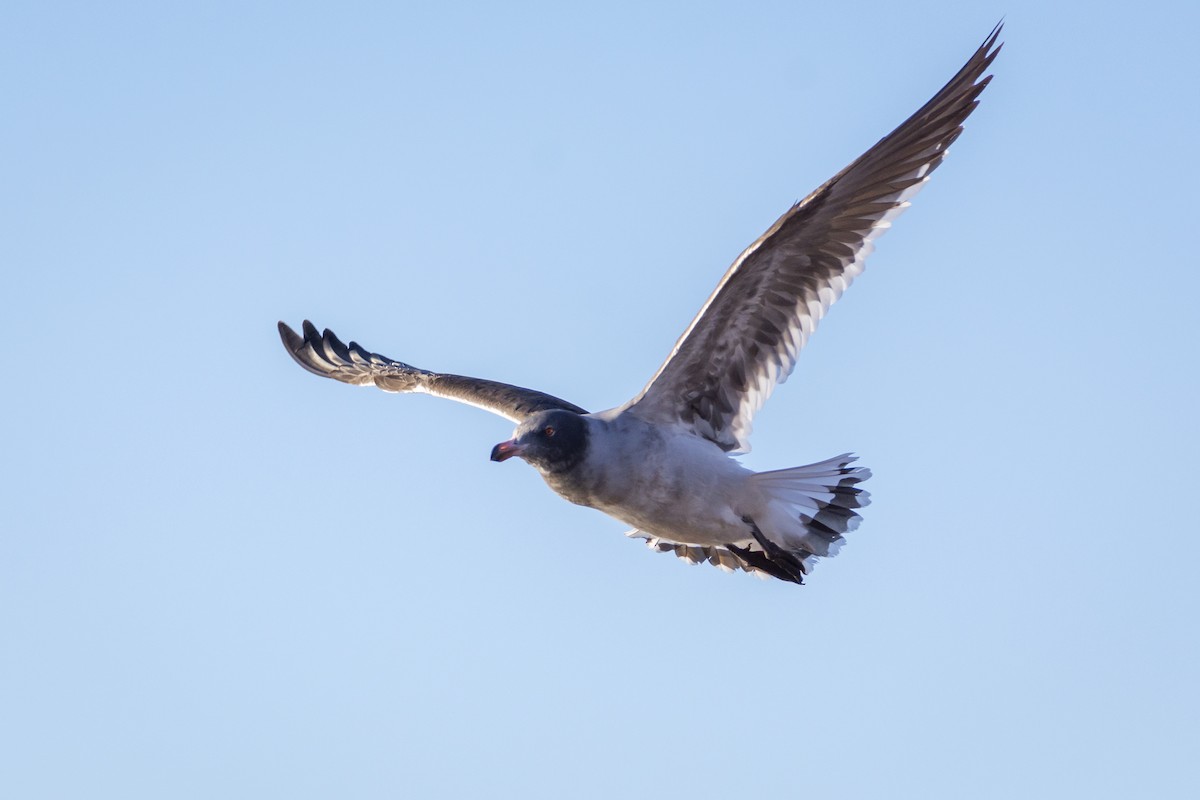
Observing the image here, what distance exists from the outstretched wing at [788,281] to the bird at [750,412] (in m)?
0.01

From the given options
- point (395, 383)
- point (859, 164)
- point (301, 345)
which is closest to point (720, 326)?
→ point (859, 164)

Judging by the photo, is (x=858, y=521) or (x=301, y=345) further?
(x=301, y=345)

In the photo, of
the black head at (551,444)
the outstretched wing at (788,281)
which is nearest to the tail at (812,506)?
the outstretched wing at (788,281)

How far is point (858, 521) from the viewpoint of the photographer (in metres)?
14.4

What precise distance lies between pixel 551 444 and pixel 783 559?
226 cm

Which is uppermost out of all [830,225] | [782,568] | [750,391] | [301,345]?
[301,345]

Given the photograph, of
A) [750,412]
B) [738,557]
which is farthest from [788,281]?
[738,557]

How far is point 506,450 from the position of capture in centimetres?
1334

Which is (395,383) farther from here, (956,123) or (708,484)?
(956,123)

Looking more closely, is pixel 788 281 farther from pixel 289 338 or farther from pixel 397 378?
pixel 289 338

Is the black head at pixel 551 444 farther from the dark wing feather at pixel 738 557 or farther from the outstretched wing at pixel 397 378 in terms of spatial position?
the dark wing feather at pixel 738 557

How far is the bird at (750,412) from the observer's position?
13.4 m

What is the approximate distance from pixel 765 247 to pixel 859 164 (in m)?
0.96

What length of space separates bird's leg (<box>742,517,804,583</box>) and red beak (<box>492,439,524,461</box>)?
2095 millimetres
